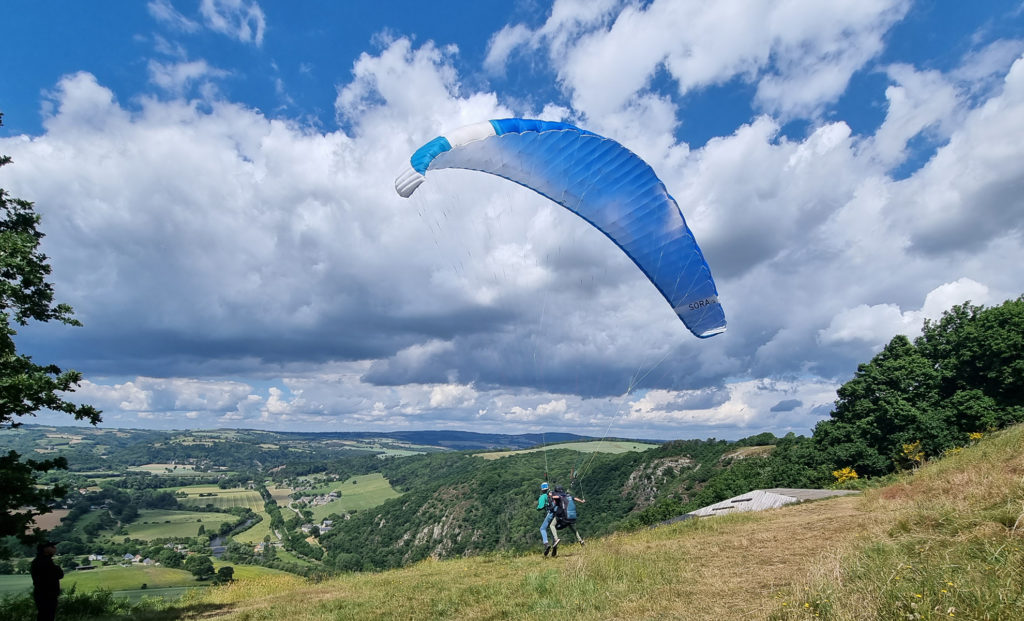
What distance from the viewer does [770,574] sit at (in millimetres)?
7203

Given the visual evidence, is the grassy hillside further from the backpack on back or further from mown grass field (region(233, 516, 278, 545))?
mown grass field (region(233, 516, 278, 545))

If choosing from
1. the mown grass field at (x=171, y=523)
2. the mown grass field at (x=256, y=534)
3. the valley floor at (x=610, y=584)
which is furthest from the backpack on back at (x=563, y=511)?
the mown grass field at (x=171, y=523)

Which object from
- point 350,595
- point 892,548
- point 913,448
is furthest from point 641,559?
point 913,448

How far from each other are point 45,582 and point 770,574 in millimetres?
11970

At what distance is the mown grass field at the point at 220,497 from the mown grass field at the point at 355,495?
20.3m

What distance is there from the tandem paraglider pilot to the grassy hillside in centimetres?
216

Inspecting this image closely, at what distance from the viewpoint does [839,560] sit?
630cm

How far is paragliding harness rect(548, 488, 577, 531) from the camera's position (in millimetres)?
12039

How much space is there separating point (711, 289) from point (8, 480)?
52.1ft

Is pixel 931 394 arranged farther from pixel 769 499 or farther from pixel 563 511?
pixel 563 511

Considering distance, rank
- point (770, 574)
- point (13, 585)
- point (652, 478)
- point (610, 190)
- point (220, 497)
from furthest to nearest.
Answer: point (220, 497), point (652, 478), point (13, 585), point (610, 190), point (770, 574)

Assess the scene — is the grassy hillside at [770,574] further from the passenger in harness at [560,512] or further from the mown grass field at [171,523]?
the mown grass field at [171,523]

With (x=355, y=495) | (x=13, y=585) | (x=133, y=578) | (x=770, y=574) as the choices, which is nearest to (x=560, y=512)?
(x=770, y=574)

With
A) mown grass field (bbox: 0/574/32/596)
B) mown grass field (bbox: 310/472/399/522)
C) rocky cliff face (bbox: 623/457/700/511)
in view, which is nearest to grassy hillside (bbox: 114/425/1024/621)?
mown grass field (bbox: 0/574/32/596)
